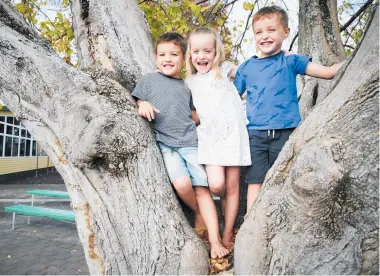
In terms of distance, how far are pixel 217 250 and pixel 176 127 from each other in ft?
2.79

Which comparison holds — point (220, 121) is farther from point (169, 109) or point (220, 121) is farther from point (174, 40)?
point (174, 40)

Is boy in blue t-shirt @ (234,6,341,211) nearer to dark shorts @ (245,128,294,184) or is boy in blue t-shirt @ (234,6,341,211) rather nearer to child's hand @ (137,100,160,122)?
dark shorts @ (245,128,294,184)

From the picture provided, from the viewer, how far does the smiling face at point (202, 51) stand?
8.08 feet

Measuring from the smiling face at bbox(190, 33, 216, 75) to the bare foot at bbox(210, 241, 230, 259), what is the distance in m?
1.25

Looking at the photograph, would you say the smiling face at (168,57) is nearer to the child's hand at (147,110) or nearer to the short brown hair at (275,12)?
the child's hand at (147,110)

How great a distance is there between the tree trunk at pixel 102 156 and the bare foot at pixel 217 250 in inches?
4.4

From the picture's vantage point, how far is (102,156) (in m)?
1.88

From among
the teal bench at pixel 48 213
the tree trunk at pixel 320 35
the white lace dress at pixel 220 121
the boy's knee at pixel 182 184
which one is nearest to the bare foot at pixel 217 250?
the boy's knee at pixel 182 184

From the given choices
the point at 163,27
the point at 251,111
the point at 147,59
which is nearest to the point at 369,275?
the point at 251,111

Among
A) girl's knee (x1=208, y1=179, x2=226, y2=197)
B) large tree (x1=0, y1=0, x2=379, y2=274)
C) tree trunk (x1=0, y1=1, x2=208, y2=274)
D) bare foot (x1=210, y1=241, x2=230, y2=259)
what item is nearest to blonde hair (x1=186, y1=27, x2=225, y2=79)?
large tree (x1=0, y1=0, x2=379, y2=274)

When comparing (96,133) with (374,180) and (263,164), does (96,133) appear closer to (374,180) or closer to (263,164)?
(263,164)

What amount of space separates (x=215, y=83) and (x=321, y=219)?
4.42ft

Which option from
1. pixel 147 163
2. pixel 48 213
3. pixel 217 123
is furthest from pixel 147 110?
pixel 48 213

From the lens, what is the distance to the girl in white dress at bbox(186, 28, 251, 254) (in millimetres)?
2240
